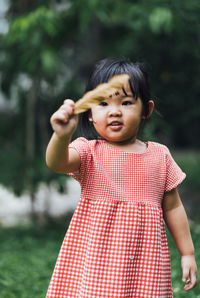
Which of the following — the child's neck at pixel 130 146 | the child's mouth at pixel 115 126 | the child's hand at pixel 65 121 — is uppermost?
the child's hand at pixel 65 121

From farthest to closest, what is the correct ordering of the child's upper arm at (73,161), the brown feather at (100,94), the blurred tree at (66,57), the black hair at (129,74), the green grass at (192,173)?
the green grass at (192,173) < the blurred tree at (66,57) < the black hair at (129,74) < the child's upper arm at (73,161) < the brown feather at (100,94)

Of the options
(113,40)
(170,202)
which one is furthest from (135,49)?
(170,202)

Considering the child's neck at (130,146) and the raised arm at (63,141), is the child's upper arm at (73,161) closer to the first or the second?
the raised arm at (63,141)

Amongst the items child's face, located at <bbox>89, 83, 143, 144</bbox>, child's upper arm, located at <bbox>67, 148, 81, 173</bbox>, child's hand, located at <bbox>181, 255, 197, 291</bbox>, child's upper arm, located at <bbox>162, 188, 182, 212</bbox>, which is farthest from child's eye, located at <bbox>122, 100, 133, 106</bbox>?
child's hand, located at <bbox>181, 255, 197, 291</bbox>

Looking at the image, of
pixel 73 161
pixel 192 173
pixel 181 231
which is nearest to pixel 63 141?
pixel 73 161

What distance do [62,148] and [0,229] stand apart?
16.8 ft

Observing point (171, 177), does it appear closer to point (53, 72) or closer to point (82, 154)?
point (82, 154)

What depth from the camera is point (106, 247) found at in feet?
6.15

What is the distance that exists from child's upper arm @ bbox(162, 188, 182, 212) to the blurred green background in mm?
1696

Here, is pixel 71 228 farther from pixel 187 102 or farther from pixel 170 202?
pixel 187 102

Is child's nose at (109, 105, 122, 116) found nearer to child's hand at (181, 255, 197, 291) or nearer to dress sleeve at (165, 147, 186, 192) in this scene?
dress sleeve at (165, 147, 186, 192)

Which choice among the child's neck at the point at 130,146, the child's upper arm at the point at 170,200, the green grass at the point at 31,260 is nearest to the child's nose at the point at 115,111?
the child's neck at the point at 130,146

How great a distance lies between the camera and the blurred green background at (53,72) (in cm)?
468

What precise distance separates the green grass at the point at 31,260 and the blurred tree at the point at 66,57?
0.59 m
